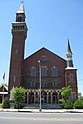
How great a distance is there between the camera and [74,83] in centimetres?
5031

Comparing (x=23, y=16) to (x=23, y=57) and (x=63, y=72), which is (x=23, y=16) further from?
(x=63, y=72)

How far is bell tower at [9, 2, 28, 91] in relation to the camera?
5103 centimetres

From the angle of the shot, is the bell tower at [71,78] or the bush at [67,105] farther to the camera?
the bell tower at [71,78]

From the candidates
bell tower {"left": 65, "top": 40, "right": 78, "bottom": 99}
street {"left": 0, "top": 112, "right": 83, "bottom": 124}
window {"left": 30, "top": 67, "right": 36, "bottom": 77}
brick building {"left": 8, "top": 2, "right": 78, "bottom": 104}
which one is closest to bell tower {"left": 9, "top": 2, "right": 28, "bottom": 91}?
brick building {"left": 8, "top": 2, "right": 78, "bottom": 104}

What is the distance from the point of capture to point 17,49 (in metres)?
54.1

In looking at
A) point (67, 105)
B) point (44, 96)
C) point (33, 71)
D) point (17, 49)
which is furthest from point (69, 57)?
point (67, 105)

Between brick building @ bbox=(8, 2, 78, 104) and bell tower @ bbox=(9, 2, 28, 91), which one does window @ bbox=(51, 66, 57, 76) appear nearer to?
brick building @ bbox=(8, 2, 78, 104)

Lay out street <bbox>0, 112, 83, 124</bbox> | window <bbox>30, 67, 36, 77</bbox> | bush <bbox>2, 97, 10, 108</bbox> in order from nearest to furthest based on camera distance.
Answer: street <bbox>0, 112, 83, 124</bbox> < bush <bbox>2, 97, 10, 108</bbox> < window <bbox>30, 67, 36, 77</bbox>

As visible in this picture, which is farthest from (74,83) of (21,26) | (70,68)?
(21,26)

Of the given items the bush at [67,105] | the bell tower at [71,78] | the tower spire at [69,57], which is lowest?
the bush at [67,105]

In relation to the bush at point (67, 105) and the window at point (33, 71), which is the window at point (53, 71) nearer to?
the window at point (33, 71)

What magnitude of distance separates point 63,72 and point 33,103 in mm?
11918

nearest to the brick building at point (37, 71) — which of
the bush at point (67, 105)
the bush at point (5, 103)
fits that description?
the bush at point (5, 103)

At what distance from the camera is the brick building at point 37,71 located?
51.5 metres
